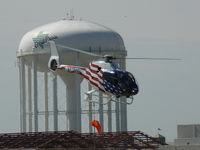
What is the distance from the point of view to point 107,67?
118875mm

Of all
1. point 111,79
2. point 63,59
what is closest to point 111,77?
point 111,79

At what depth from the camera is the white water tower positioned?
15938 centimetres

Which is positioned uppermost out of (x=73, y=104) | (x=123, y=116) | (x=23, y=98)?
(x=23, y=98)

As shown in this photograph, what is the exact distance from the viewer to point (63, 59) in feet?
518

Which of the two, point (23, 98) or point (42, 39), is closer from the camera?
point (42, 39)

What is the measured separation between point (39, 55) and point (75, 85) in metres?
7.38

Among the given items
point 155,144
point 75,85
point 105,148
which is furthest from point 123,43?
point 105,148

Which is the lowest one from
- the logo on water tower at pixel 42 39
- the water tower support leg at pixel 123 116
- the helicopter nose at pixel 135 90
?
the water tower support leg at pixel 123 116

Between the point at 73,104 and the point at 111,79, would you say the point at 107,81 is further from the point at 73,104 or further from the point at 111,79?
the point at 73,104

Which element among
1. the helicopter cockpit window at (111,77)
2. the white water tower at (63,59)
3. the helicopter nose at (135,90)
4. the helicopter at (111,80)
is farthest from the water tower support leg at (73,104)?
the helicopter nose at (135,90)

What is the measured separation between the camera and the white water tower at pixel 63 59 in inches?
6275

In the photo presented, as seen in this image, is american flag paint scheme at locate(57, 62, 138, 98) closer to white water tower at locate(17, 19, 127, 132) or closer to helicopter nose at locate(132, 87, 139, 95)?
helicopter nose at locate(132, 87, 139, 95)

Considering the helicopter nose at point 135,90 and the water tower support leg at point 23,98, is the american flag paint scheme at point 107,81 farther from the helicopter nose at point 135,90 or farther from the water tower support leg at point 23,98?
the water tower support leg at point 23,98

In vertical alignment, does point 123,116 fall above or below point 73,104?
below
